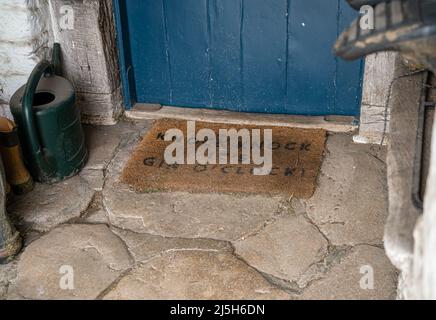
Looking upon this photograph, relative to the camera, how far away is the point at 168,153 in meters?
3.13

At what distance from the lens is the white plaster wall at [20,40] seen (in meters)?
2.96

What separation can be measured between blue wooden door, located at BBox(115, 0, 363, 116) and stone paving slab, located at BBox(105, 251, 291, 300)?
1123 mm

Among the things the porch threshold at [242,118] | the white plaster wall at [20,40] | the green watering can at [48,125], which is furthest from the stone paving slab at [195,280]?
the white plaster wall at [20,40]

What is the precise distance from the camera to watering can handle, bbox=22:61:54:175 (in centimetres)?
271

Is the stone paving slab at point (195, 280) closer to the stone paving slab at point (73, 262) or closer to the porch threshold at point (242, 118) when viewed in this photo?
the stone paving slab at point (73, 262)

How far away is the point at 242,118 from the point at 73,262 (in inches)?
49.3

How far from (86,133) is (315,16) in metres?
1.33

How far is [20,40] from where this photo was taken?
9.86 feet

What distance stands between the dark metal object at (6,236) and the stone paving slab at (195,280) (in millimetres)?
484

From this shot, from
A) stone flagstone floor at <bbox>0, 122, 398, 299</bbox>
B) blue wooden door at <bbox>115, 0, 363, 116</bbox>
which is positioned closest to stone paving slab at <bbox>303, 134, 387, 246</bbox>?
stone flagstone floor at <bbox>0, 122, 398, 299</bbox>

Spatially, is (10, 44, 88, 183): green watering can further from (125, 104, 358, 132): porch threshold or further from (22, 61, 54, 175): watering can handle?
(125, 104, 358, 132): porch threshold

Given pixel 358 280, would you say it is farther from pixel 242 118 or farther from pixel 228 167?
pixel 242 118

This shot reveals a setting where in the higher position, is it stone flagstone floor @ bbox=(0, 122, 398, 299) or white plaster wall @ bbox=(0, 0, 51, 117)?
white plaster wall @ bbox=(0, 0, 51, 117)
